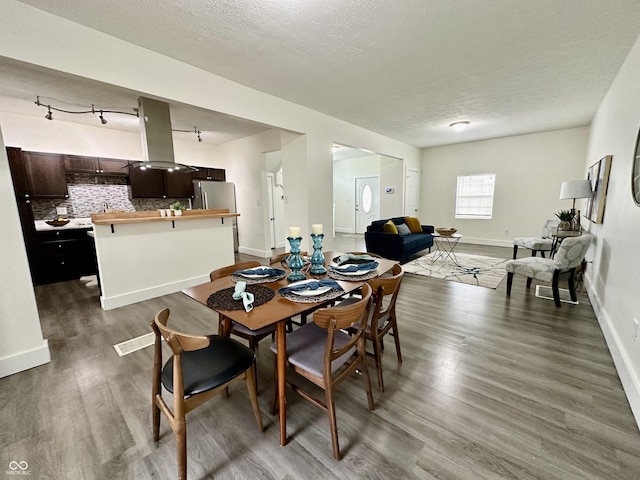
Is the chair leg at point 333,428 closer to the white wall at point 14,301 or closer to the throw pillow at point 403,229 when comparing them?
the white wall at point 14,301

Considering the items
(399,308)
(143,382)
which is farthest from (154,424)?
(399,308)

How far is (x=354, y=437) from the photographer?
147 cm

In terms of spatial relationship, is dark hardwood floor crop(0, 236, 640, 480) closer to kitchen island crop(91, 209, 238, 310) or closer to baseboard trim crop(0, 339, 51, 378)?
baseboard trim crop(0, 339, 51, 378)

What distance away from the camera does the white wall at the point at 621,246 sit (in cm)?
185

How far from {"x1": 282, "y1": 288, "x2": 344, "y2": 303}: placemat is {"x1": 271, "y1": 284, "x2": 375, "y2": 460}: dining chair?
0.50ft

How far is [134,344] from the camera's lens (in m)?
2.46

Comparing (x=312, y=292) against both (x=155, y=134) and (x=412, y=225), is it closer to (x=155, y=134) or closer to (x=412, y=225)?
(x=155, y=134)

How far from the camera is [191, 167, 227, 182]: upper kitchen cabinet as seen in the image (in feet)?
19.4

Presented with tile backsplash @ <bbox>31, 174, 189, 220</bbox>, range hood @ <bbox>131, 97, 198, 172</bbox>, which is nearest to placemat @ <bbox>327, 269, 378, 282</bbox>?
range hood @ <bbox>131, 97, 198, 172</bbox>

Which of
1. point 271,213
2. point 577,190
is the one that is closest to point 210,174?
point 271,213

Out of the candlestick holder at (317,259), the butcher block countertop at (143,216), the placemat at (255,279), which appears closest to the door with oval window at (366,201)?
the butcher block countertop at (143,216)

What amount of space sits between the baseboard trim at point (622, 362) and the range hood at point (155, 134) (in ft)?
15.1

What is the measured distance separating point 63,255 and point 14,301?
2.90 m

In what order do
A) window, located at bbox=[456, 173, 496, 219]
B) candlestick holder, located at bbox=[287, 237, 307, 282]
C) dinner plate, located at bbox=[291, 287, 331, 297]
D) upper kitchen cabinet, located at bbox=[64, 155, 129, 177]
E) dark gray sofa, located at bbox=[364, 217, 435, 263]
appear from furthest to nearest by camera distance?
window, located at bbox=[456, 173, 496, 219] → dark gray sofa, located at bbox=[364, 217, 435, 263] → upper kitchen cabinet, located at bbox=[64, 155, 129, 177] → candlestick holder, located at bbox=[287, 237, 307, 282] → dinner plate, located at bbox=[291, 287, 331, 297]
